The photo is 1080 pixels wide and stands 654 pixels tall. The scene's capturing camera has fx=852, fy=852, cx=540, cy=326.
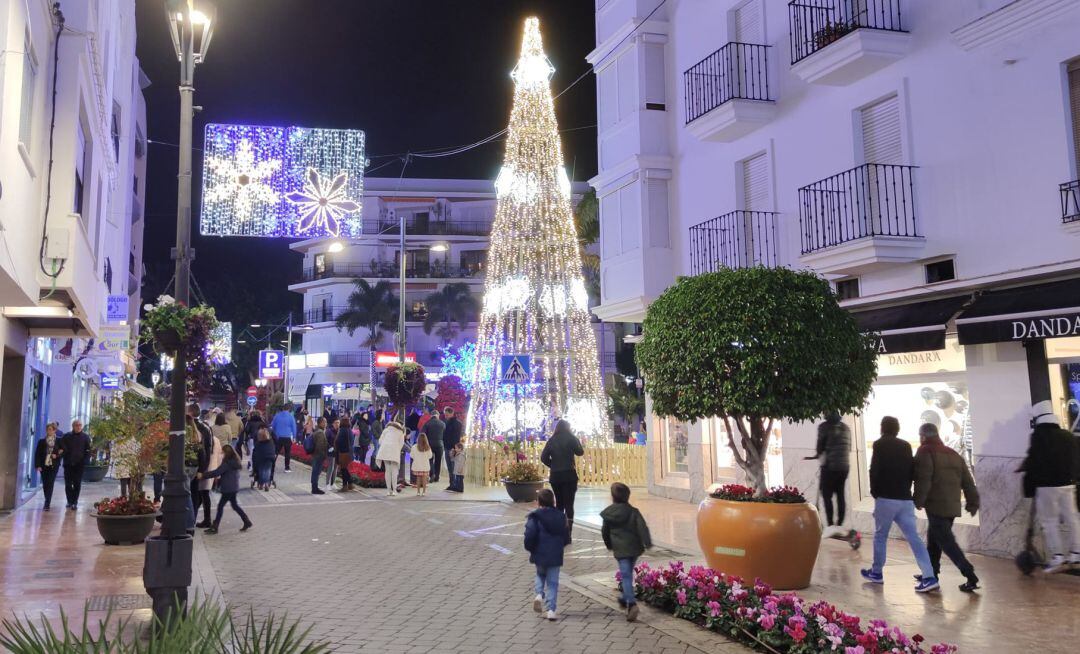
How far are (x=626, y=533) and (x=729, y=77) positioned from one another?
412 inches

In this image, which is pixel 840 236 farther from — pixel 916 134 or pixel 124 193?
pixel 124 193

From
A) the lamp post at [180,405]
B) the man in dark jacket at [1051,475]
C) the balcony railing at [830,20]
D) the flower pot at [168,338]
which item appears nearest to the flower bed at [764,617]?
the man in dark jacket at [1051,475]

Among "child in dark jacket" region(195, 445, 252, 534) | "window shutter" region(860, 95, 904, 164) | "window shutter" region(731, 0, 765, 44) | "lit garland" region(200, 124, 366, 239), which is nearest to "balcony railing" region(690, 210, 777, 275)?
"window shutter" region(860, 95, 904, 164)

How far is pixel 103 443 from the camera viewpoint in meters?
14.1

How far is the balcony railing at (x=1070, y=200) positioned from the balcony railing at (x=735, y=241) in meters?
5.37

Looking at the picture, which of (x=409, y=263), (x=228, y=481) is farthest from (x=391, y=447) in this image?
(x=409, y=263)

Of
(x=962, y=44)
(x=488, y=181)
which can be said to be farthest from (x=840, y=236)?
(x=488, y=181)

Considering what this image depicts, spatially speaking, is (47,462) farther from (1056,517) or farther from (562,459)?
(1056,517)

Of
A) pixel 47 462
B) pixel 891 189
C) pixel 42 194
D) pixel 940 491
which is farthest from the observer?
pixel 47 462

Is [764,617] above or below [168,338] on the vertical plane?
below

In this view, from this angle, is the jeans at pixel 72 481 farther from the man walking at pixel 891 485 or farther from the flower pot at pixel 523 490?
the man walking at pixel 891 485

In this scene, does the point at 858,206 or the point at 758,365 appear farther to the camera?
the point at 858,206

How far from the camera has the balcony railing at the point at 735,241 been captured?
15.2m

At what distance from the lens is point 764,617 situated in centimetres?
674
